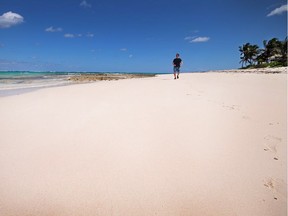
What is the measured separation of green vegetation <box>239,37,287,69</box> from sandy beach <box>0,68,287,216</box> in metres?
48.8

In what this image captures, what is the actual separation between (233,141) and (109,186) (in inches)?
63.5

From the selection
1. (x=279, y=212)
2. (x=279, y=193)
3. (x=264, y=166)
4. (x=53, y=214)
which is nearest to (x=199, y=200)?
(x=279, y=212)

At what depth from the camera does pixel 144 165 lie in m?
1.92

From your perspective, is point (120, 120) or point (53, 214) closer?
point (53, 214)

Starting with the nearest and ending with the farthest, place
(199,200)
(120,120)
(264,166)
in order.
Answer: (199,200) < (264,166) < (120,120)

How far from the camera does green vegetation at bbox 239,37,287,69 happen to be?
152 feet

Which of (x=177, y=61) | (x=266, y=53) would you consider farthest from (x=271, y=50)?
(x=177, y=61)

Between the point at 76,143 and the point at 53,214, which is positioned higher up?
the point at 76,143

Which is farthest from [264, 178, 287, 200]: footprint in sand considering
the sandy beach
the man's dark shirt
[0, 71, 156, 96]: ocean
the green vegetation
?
the green vegetation

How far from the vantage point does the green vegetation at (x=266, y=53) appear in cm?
4640

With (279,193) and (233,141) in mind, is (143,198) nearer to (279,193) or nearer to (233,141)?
(279,193)

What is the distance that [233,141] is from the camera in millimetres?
2410

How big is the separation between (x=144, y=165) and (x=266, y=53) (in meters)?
61.9

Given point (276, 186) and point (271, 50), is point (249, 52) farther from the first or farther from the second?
point (276, 186)
